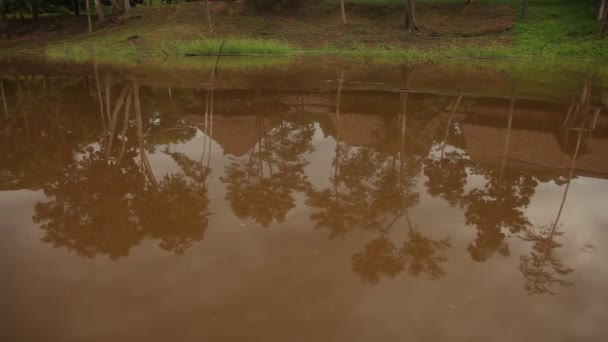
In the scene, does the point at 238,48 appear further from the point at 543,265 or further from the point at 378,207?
the point at 543,265

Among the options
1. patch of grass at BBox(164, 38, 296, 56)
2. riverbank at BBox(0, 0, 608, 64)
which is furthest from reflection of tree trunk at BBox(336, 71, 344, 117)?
patch of grass at BBox(164, 38, 296, 56)

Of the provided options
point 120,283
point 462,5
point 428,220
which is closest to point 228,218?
point 120,283

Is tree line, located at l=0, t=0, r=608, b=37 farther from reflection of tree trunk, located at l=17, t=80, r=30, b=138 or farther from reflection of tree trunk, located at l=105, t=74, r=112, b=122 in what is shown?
reflection of tree trunk, located at l=17, t=80, r=30, b=138

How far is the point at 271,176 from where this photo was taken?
269 inches

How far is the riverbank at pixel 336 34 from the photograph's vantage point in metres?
24.5

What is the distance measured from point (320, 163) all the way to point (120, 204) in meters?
3.29

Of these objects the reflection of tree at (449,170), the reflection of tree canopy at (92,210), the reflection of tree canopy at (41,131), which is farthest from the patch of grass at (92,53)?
the reflection of tree at (449,170)

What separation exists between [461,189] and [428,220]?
1.35m

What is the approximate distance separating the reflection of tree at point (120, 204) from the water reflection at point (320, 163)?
25 mm

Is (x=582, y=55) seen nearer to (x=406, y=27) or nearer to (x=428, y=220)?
(x=406, y=27)

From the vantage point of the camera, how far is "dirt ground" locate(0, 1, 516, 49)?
92.0ft

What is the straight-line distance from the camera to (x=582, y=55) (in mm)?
22781

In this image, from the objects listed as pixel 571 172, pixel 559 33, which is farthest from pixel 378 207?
pixel 559 33

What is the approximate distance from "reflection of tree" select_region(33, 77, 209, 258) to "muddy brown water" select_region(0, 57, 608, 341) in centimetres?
3
